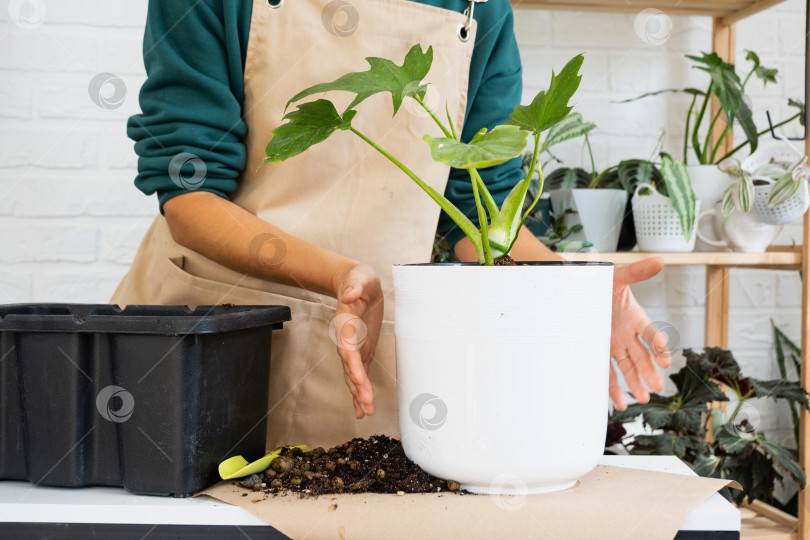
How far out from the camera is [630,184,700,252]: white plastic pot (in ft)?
4.87

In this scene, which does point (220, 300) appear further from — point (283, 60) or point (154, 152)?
point (283, 60)

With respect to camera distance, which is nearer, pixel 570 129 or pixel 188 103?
pixel 188 103

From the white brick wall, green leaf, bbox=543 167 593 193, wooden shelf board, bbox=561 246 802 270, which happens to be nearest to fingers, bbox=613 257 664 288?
wooden shelf board, bbox=561 246 802 270

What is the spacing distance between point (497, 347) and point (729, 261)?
1.19 meters

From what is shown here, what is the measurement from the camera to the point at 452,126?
50 centimetres

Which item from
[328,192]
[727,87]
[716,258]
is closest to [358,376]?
[328,192]

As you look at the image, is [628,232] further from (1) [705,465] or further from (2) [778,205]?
(1) [705,465]

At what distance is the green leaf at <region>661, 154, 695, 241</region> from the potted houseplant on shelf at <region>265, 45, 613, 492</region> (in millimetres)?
1001

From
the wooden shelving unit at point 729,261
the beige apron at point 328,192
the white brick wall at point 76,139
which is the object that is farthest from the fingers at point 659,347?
the white brick wall at point 76,139

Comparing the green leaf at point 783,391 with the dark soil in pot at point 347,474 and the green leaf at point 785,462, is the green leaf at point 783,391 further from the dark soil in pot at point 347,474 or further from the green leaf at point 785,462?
the dark soil in pot at point 347,474

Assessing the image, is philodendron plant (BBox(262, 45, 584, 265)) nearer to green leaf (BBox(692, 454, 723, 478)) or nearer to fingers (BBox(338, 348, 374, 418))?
fingers (BBox(338, 348, 374, 418))

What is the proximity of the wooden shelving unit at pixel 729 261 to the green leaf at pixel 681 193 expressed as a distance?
0.28ft

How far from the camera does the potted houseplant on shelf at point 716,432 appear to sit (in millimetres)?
1450

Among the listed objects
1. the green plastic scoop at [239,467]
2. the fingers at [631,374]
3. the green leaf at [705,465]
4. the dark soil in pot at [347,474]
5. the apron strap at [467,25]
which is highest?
the apron strap at [467,25]
